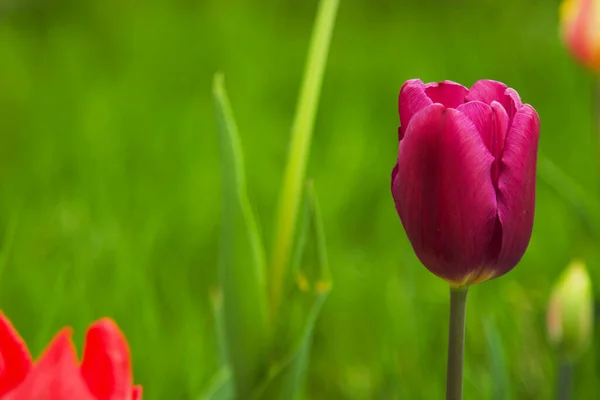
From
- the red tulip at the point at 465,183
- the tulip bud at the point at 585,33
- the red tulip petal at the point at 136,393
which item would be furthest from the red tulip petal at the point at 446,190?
the tulip bud at the point at 585,33

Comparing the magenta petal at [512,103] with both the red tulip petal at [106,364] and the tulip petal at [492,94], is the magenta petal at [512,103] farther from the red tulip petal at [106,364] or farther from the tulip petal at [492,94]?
the red tulip petal at [106,364]

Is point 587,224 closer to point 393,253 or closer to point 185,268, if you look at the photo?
point 393,253

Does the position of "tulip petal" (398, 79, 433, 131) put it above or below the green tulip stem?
above

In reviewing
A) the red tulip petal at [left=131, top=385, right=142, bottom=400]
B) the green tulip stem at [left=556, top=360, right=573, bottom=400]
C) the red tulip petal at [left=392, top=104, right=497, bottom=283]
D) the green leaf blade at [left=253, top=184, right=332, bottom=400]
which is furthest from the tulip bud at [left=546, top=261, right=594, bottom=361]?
the red tulip petal at [left=131, top=385, right=142, bottom=400]

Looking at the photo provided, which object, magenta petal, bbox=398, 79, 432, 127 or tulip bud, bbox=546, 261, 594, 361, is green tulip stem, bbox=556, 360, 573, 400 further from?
magenta petal, bbox=398, 79, 432, 127

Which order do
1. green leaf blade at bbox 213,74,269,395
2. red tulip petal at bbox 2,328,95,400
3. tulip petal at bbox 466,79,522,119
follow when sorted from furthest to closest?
1. green leaf blade at bbox 213,74,269,395
2. tulip petal at bbox 466,79,522,119
3. red tulip petal at bbox 2,328,95,400
